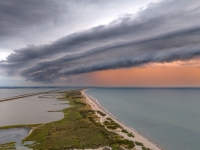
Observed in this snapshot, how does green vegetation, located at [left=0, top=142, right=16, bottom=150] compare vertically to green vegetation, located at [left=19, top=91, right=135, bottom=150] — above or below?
above

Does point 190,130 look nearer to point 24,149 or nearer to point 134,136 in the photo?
point 134,136

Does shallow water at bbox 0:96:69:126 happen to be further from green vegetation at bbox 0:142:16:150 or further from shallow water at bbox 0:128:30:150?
green vegetation at bbox 0:142:16:150

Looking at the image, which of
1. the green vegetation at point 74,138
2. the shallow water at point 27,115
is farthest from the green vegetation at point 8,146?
the shallow water at point 27,115

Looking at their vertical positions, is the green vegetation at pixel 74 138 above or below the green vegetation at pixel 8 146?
below

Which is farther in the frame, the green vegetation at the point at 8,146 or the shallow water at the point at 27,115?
the shallow water at the point at 27,115

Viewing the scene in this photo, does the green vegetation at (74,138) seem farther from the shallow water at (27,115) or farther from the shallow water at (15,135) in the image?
the shallow water at (27,115)

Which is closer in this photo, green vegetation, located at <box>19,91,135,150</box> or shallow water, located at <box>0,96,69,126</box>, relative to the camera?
green vegetation, located at <box>19,91,135,150</box>

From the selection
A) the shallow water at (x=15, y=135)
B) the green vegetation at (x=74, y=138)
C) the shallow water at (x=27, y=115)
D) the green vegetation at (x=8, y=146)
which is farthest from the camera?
the shallow water at (x=27, y=115)

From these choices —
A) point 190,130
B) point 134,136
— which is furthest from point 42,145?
point 190,130

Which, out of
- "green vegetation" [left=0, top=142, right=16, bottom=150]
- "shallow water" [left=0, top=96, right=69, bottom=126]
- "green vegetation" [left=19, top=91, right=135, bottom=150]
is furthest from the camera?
"shallow water" [left=0, top=96, right=69, bottom=126]

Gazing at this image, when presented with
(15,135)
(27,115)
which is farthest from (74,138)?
(27,115)

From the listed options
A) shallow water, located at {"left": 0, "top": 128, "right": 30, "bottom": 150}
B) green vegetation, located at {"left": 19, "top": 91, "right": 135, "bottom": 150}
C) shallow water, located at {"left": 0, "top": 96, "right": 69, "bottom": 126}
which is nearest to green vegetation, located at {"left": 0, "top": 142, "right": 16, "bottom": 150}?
shallow water, located at {"left": 0, "top": 128, "right": 30, "bottom": 150}
